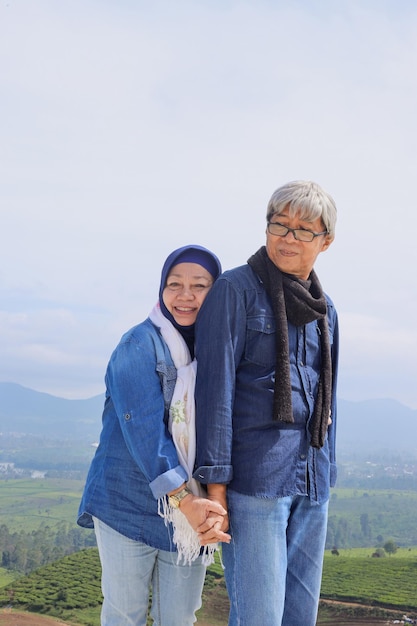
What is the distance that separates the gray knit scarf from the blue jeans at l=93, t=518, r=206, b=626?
2.64 feet

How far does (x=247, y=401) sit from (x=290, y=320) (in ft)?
1.22

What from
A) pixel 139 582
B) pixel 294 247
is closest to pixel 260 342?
pixel 294 247

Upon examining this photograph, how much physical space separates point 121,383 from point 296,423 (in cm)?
72

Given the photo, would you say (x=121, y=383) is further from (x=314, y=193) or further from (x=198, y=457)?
(x=314, y=193)

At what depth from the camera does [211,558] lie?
2822 millimetres

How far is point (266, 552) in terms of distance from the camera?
253 centimetres

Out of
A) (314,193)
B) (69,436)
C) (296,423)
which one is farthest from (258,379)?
(69,436)

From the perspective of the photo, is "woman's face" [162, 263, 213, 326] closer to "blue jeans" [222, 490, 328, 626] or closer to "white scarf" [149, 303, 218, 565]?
"white scarf" [149, 303, 218, 565]

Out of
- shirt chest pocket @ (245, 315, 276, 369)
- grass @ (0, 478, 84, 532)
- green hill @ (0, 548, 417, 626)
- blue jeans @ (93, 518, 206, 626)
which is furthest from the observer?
grass @ (0, 478, 84, 532)

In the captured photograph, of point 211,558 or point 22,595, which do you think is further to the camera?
point 22,595

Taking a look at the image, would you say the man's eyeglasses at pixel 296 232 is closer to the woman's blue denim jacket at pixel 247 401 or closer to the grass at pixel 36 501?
the woman's blue denim jacket at pixel 247 401

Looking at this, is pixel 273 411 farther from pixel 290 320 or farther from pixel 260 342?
pixel 290 320

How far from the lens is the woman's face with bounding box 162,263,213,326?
9.61 feet

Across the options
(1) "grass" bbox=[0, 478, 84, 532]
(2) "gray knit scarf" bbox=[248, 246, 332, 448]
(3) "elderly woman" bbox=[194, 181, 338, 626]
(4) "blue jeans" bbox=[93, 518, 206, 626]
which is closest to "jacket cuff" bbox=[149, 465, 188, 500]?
(3) "elderly woman" bbox=[194, 181, 338, 626]
